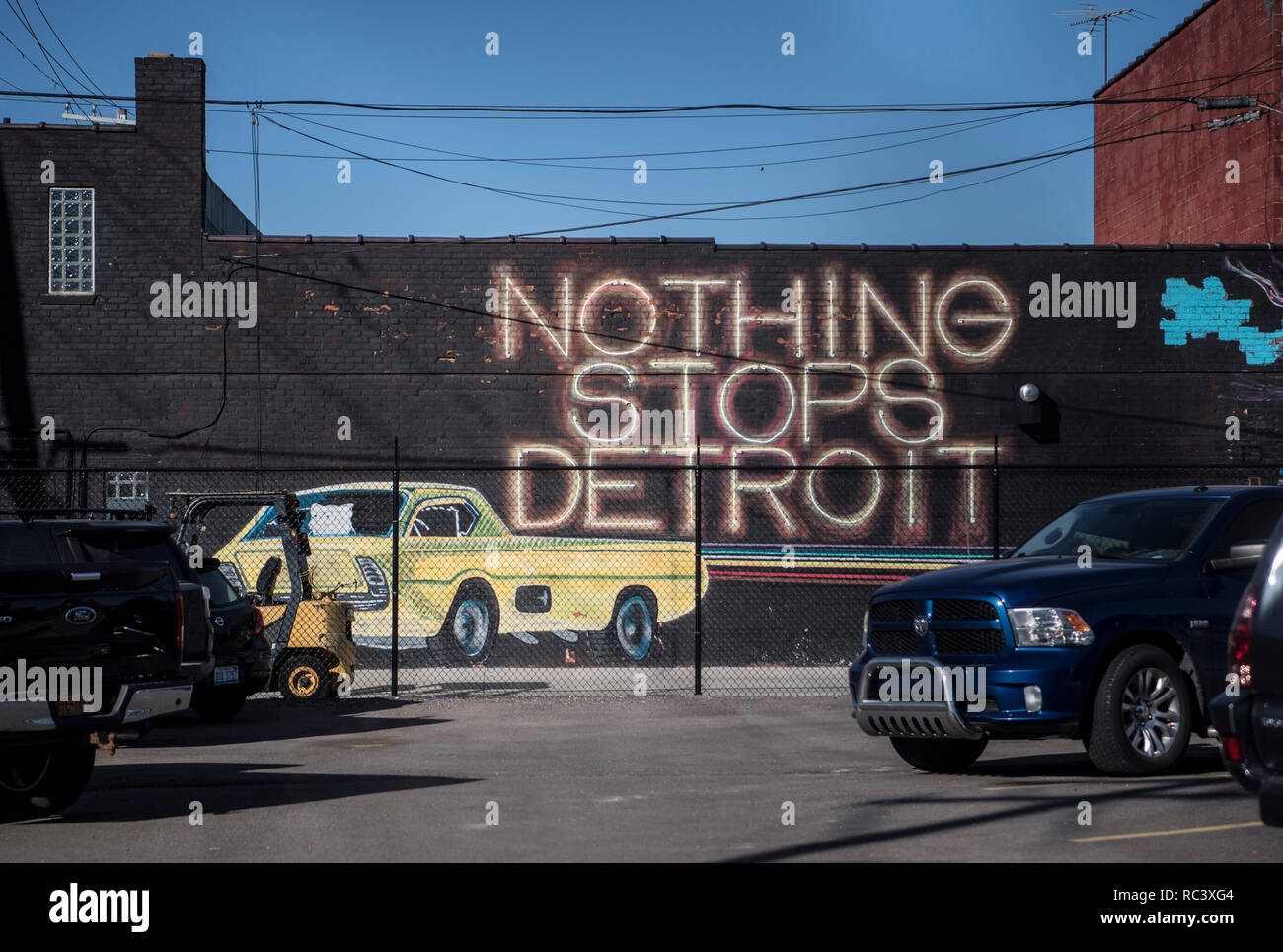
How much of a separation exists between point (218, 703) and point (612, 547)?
699 centimetres

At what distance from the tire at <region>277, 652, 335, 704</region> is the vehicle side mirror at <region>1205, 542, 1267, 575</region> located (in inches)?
378

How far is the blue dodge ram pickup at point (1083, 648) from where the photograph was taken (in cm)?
900

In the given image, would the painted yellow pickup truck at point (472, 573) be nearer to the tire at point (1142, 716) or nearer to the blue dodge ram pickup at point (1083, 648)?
the blue dodge ram pickup at point (1083, 648)

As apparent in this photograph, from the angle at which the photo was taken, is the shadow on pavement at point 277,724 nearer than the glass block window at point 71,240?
Yes

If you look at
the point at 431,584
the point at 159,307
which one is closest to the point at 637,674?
the point at 431,584

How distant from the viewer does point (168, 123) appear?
20328 millimetres

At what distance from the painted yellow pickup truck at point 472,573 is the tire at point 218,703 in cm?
488

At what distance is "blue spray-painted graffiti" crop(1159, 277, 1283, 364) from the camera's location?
67.9ft

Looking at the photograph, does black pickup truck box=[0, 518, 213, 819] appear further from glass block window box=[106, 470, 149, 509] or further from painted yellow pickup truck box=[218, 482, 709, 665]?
glass block window box=[106, 470, 149, 509]

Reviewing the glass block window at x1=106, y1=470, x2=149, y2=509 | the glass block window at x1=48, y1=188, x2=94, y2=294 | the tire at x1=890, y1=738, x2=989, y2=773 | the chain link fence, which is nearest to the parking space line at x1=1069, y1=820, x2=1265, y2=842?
the tire at x1=890, y1=738, x2=989, y2=773

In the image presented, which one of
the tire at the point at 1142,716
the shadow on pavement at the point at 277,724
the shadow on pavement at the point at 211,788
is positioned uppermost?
the tire at the point at 1142,716

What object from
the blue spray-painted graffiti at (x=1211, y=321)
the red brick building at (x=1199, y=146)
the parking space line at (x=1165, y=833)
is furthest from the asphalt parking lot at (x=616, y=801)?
→ the red brick building at (x=1199, y=146)
